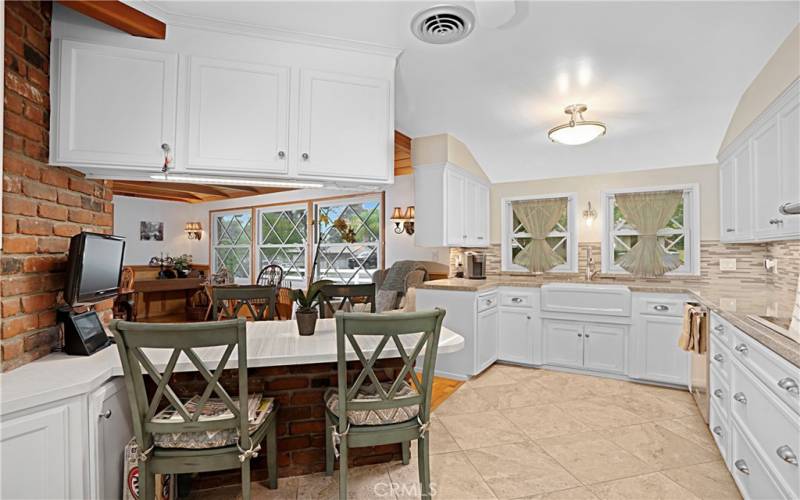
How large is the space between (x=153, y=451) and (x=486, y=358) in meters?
3.03

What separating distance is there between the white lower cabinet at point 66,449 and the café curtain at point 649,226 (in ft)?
14.4

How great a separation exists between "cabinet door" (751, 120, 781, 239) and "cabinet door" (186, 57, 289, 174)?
2848 mm

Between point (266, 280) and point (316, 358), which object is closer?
point (316, 358)

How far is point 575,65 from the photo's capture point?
8.50 ft

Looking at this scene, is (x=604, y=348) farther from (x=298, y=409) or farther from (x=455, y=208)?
(x=298, y=409)

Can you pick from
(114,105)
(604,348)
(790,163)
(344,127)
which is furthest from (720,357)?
(114,105)

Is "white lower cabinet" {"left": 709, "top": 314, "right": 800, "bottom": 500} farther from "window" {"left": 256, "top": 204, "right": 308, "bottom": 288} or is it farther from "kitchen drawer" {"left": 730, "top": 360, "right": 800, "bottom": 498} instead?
"window" {"left": 256, "top": 204, "right": 308, "bottom": 288}

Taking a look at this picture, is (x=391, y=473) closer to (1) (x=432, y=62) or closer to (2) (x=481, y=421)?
(2) (x=481, y=421)

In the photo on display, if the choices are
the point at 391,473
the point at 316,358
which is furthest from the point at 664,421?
the point at 316,358

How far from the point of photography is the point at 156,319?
6.08m

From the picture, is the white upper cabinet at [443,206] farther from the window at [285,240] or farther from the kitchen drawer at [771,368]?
the window at [285,240]

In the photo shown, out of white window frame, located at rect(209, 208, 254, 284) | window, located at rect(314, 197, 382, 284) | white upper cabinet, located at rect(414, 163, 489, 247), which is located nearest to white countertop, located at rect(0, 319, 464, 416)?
white upper cabinet, located at rect(414, 163, 489, 247)

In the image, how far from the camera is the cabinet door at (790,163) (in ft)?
6.76

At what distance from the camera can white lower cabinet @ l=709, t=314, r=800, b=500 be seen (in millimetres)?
1372
